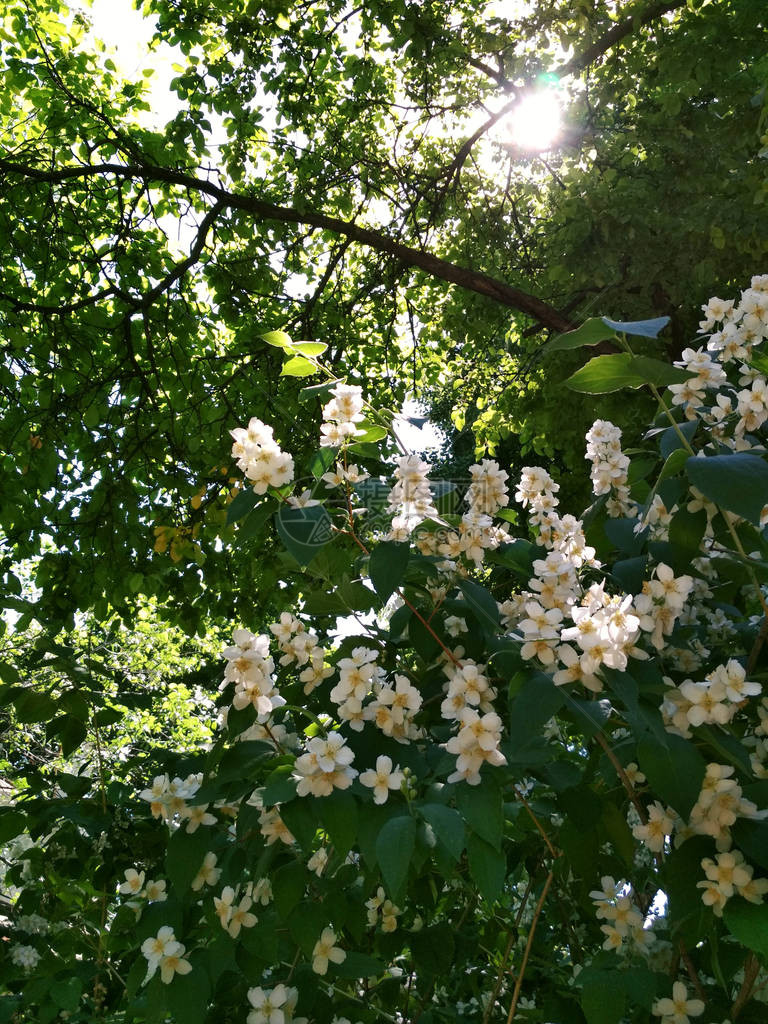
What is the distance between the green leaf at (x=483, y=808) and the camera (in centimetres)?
99

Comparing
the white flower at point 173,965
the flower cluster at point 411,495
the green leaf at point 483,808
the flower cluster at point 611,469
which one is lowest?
the white flower at point 173,965

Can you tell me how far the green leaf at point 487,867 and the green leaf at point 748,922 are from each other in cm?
27

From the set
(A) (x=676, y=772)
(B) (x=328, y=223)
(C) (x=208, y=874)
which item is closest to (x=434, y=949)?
(C) (x=208, y=874)

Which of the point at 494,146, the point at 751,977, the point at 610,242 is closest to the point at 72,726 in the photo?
the point at 751,977

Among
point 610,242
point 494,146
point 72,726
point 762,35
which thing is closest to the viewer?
point 72,726

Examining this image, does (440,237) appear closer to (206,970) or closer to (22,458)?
(22,458)

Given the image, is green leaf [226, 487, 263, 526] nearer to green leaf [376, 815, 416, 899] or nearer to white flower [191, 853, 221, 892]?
green leaf [376, 815, 416, 899]

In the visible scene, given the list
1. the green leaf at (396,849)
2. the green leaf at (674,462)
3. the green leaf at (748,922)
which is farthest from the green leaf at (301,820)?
the green leaf at (674,462)

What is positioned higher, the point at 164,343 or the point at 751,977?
the point at 164,343

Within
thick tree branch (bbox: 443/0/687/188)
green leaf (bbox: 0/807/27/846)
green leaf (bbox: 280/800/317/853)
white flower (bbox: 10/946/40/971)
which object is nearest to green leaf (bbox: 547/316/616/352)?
green leaf (bbox: 280/800/317/853)

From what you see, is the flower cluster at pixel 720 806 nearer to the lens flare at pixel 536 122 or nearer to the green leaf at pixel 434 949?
the green leaf at pixel 434 949

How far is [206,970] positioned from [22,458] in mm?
3776

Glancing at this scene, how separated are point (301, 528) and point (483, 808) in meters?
0.43

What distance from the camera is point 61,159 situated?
5059mm
